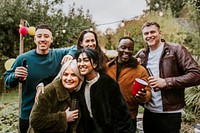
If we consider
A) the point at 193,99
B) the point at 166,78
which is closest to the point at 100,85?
the point at 166,78

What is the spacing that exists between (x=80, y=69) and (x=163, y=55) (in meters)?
1.03

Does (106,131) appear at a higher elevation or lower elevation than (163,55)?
lower

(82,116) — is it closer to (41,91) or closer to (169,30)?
(41,91)

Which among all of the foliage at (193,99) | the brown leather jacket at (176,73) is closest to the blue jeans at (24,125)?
the brown leather jacket at (176,73)

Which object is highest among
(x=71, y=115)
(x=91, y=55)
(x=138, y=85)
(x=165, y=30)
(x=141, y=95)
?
(x=165, y=30)

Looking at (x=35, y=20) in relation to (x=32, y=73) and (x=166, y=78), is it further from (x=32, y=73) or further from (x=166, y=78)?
(x=166, y=78)

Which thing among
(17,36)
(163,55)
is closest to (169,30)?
(17,36)

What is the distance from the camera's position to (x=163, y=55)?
3.22 metres

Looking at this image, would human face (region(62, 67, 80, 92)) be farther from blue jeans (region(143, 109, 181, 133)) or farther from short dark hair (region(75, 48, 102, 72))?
blue jeans (region(143, 109, 181, 133))

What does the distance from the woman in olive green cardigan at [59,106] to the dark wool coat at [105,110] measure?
10 centimetres

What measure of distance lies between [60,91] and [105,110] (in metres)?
0.45

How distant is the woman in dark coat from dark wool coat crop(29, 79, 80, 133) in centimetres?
15

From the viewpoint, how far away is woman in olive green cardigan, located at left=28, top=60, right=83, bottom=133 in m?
2.52

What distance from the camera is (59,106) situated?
2.62 meters
